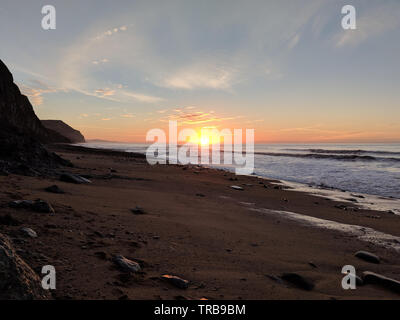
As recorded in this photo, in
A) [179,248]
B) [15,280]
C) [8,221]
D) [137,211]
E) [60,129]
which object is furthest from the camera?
[60,129]

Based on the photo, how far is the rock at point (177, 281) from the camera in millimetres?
2820

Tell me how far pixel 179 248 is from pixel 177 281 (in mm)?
1104

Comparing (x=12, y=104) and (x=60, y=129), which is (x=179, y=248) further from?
(x=60, y=129)

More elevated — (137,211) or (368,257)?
(137,211)

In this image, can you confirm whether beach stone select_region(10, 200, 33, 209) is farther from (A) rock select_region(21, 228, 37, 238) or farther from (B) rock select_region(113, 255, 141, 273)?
(B) rock select_region(113, 255, 141, 273)

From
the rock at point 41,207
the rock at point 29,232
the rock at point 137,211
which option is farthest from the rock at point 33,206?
the rock at point 137,211

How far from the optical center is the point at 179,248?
396 cm

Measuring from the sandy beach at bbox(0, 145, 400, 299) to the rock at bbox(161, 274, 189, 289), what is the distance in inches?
2.6

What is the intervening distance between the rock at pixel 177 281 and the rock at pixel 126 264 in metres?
0.38

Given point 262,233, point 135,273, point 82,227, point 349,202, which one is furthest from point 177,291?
point 349,202

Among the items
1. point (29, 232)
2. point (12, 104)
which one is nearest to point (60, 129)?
point (12, 104)

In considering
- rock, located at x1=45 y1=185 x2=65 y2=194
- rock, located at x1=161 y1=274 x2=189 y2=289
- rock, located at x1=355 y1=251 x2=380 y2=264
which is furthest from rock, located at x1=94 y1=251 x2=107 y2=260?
rock, located at x1=355 y1=251 x2=380 y2=264

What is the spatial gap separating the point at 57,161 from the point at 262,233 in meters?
11.9

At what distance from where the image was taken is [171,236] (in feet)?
14.6
